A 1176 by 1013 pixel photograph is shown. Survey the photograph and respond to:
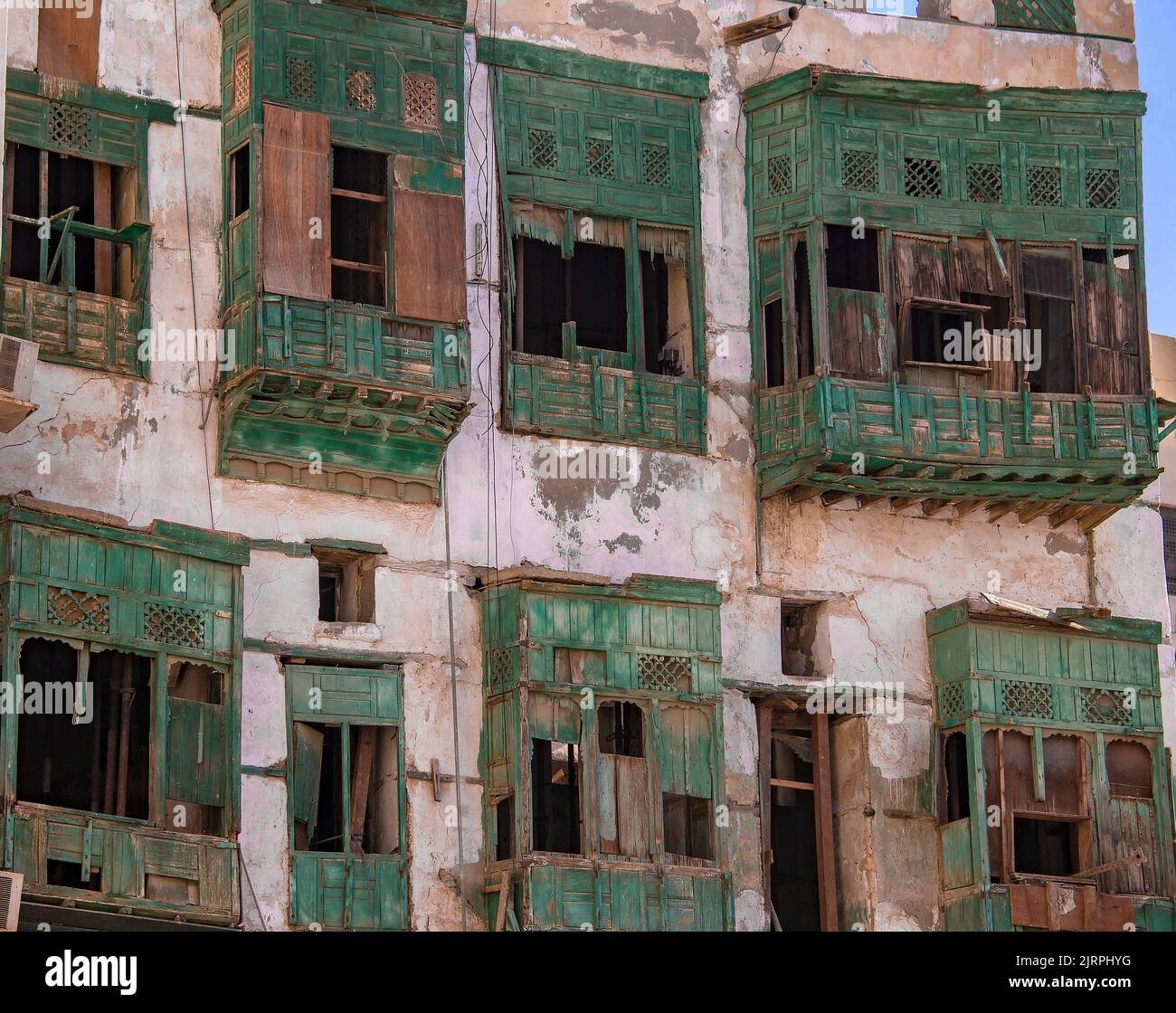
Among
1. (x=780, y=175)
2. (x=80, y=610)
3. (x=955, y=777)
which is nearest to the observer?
(x=80, y=610)

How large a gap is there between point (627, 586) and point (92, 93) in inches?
228

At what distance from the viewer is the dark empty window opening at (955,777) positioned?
25688 millimetres

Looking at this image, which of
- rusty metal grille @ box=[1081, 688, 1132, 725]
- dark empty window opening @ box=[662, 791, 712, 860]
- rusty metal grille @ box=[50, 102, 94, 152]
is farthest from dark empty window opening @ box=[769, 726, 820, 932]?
rusty metal grille @ box=[50, 102, 94, 152]

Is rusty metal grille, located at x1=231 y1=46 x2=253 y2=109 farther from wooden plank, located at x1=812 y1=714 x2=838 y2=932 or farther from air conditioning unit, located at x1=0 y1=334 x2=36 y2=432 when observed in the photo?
wooden plank, located at x1=812 y1=714 x2=838 y2=932

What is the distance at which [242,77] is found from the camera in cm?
2455

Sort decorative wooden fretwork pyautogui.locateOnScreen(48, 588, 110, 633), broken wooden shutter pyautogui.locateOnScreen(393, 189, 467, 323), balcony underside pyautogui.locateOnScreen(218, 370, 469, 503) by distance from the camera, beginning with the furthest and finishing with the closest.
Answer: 1. broken wooden shutter pyautogui.locateOnScreen(393, 189, 467, 323)
2. balcony underside pyautogui.locateOnScreen(218, 370, 469, 503)
3. decorative wooden fretwork pyautogui.locateOnScreen(48, 588, 110, 633)

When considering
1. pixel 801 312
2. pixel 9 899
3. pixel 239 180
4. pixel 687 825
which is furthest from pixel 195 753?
pixel 801 312

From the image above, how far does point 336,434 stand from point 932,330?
568cm

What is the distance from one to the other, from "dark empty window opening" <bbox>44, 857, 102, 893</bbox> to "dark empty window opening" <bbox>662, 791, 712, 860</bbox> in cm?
499

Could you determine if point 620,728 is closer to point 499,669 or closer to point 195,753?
point 499,669

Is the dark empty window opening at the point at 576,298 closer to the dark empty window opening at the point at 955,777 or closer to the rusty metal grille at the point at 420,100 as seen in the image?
the rusty metal grille at the point at 420,100

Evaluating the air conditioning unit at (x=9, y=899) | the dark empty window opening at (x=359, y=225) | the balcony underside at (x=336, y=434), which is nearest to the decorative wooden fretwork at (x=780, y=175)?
the dark empty window opening at (x=359, y=225)

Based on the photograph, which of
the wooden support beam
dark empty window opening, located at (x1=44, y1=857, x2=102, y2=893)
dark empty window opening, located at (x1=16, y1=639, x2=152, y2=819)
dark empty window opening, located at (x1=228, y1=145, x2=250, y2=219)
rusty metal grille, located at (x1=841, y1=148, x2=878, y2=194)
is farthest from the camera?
the wooden support beam

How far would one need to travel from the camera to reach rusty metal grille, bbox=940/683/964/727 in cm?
2573
